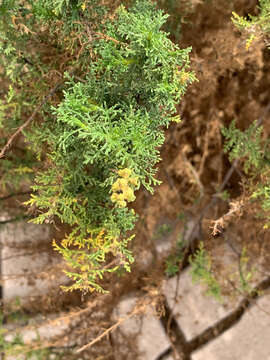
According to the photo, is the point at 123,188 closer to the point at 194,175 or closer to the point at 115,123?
the point at 115,123

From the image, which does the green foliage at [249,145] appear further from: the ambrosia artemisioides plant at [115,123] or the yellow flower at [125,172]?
the yellow flower at [125,172]

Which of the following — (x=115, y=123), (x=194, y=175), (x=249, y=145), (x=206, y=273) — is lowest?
(x=206, y=273)

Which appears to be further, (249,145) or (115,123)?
(249,145)

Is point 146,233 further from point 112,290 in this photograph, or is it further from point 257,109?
point 257,109

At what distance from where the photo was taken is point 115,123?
75 cm

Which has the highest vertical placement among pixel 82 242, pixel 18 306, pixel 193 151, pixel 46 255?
pixel 82 242

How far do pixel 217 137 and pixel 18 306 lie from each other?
1.22 m

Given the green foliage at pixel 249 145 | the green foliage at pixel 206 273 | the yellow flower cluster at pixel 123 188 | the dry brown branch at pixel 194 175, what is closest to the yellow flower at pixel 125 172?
the yellow flower cluster at pixel 123 188

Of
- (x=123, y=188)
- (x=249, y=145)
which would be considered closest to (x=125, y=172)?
(x=123, y=188)

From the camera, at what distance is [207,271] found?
59.7 inches

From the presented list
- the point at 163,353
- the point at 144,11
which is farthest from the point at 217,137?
→ the point at 163,353

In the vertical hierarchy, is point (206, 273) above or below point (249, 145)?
below

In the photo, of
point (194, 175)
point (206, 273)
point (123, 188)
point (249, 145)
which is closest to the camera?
point (123, 188)

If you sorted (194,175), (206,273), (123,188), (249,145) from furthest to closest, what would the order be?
1. (194,175)
2. (206,273)
3. (249,145)
4. (123,188)
